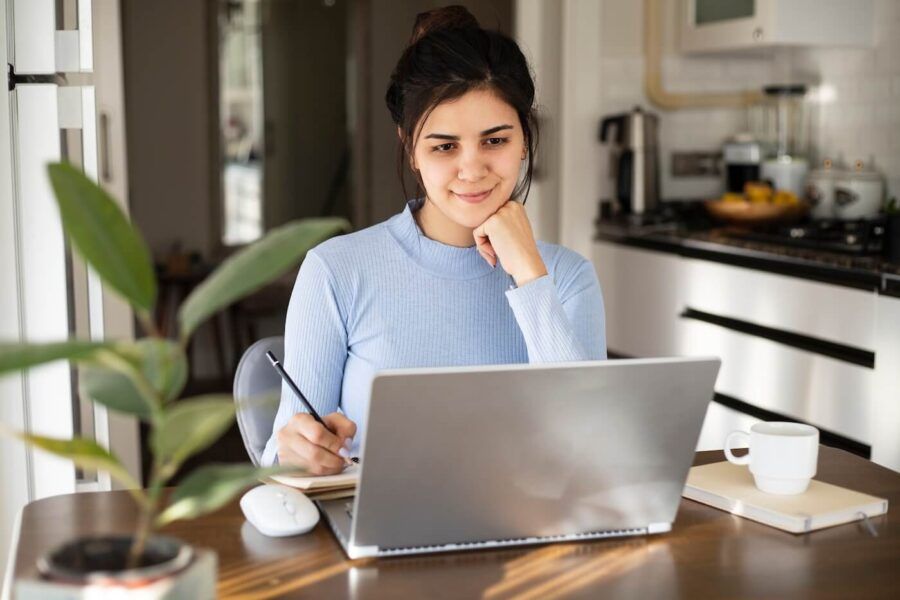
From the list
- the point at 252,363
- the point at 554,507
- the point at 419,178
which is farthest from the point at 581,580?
the point at 419,178

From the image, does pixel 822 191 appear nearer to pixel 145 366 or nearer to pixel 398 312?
pixel 398 312

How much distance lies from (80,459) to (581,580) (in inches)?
21.4

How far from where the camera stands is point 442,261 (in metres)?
1.80

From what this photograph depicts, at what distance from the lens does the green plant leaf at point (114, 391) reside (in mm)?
773

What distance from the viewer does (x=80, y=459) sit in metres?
0.75

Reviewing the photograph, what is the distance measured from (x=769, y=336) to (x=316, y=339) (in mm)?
1990

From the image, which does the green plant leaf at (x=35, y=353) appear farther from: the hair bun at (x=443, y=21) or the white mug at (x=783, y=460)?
the hair bun at (x=443, y=21)

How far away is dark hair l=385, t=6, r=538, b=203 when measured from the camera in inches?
70.3

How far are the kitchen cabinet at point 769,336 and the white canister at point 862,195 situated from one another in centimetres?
48

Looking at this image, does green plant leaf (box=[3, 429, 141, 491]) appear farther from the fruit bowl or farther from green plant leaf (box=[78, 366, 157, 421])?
the fruit bowl

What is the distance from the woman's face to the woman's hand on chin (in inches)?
1.4

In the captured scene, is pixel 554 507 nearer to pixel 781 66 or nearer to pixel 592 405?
pixel 592 405

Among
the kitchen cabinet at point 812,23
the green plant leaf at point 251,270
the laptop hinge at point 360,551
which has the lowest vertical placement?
the laptop hinge at point 360,551

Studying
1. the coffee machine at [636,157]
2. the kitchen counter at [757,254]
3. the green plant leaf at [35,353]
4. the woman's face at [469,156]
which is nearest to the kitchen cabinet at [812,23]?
the coffee machine at [636,157]
